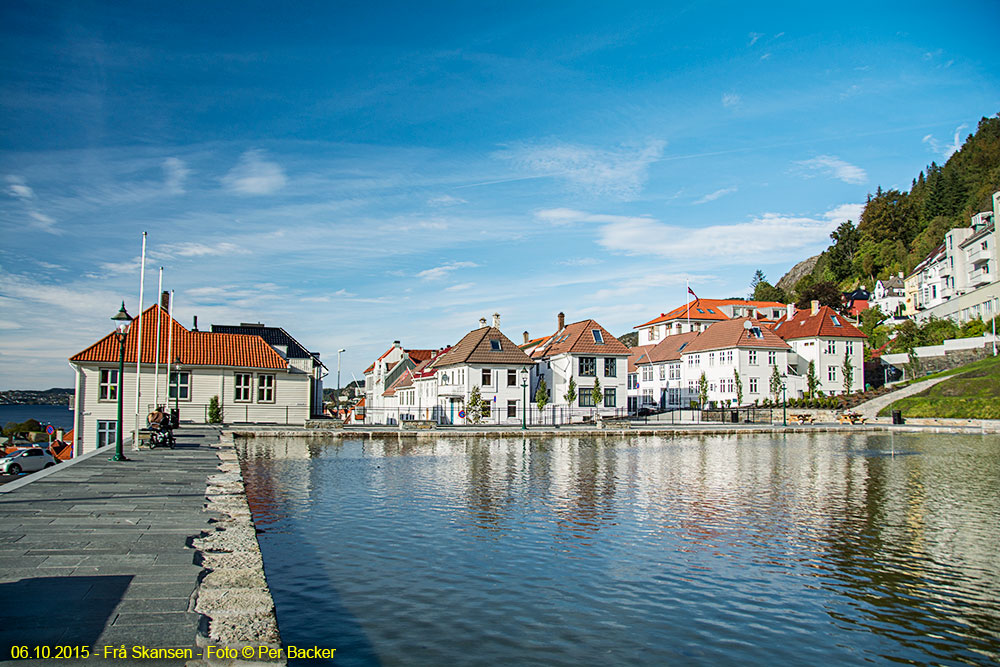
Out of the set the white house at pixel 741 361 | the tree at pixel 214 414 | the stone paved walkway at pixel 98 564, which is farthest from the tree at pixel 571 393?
the stone paved walkway at pixel 98 564

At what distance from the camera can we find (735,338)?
237ft

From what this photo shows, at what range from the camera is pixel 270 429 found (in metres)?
42.3

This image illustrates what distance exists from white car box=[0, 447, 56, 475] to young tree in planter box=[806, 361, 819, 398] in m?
65.8

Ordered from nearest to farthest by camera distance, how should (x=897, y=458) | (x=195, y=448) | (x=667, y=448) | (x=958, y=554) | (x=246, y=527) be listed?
(x=246, y=527)
(x=958, y=554)
(x=195, y=448)
(x=897, y=458)
(x=667, y=448)

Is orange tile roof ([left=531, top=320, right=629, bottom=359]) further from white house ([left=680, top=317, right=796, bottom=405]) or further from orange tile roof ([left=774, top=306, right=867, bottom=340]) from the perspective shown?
orange tile roof ([left=774, top=306, right=867, bottom=340])

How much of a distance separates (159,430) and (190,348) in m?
26.5

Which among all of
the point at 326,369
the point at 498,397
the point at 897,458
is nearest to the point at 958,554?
the point at 897,458

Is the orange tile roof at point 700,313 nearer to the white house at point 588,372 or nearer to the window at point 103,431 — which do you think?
the white house at point 588,372

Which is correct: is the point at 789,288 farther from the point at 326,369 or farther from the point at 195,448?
the point at 195,448

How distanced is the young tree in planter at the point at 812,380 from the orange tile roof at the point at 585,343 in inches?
849

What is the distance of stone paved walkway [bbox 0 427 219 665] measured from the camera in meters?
6.12

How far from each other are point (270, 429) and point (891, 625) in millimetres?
37813

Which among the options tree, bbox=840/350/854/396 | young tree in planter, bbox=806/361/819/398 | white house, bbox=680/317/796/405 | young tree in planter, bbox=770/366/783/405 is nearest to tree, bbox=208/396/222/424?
white house, bbox=680/317/796/405

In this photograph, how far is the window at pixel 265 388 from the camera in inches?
1998
